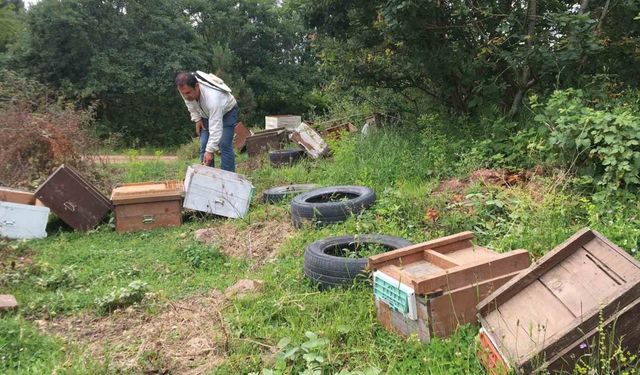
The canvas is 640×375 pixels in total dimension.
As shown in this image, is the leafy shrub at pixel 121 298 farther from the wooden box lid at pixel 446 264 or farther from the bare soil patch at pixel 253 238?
the wooden box lid at pixel 446 264

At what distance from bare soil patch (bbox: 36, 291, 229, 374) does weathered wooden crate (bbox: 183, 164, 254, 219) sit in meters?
2.32

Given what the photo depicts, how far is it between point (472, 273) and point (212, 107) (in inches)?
189

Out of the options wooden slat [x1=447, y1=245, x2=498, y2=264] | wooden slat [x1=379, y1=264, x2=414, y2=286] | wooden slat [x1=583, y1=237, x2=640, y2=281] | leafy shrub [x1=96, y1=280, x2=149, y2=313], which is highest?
wooden slat [x1=583, y1=237, x2=640, y2=281]

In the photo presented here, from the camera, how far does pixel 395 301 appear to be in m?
2.97

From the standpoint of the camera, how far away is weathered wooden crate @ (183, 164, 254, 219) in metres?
6.09

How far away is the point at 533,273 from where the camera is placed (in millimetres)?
2699

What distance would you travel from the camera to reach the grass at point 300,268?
2.87m

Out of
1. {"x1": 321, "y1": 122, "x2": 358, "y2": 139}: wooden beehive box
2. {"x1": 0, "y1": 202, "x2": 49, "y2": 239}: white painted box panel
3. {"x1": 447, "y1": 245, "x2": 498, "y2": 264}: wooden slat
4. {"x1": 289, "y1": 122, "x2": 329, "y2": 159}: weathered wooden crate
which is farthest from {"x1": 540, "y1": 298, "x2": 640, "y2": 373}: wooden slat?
{"x1": 321, "y1": 122, "x2": 358, "y2": 139}: wooden beehive box

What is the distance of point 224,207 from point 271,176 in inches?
81.8

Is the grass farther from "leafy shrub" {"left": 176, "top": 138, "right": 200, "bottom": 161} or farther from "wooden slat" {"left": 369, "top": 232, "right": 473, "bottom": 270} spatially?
"leafy shrub" {"left": 176, "top": 138, "right": 200, "bottom": 161}

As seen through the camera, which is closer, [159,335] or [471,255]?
[159,335]

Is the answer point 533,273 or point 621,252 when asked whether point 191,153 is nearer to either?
point 533,273

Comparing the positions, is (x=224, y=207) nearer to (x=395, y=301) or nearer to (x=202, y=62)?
(x=395, y=301)

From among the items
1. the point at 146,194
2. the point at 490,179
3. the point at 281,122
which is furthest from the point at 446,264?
the point at 281,122
